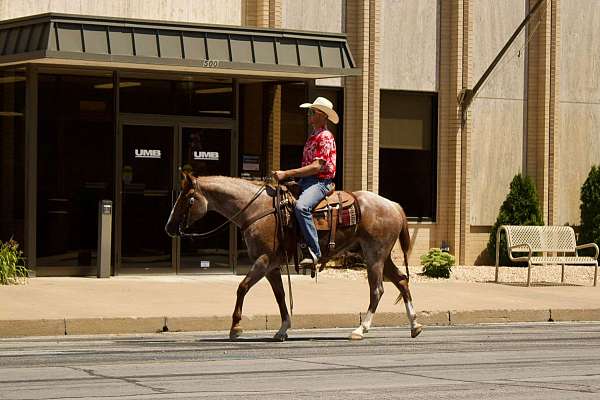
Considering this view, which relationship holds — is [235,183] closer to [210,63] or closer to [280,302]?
[280,302]

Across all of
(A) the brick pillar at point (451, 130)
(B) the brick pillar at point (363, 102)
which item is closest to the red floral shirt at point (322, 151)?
(B) the brick pillar at point (363, 102)

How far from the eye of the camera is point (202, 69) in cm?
2316

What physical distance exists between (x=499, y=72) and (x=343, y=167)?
4200 millimetres

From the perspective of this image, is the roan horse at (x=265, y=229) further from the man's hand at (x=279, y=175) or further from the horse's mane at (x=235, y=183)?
the man's hand at (x=279, y=175)

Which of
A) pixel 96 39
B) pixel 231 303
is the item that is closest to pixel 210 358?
pixel 231 303

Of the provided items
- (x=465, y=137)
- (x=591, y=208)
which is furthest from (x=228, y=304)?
(x=591, y=208)

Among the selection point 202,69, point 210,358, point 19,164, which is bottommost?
point 210,358

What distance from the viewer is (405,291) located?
16562mm

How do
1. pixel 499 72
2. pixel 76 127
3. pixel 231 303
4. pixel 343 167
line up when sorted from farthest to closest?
1. pixel 499 72
2. pixel 343 167
3. pixel 76 127
4. pixel 231 303

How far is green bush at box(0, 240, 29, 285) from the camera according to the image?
69.9 feet

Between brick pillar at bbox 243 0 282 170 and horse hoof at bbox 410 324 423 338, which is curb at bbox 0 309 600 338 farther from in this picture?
brick pillar at bbox 243 0 282 170

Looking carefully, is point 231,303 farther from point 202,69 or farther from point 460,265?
point 460,265

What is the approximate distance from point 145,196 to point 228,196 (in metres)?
8.10

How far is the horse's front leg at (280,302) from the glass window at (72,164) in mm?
7872
